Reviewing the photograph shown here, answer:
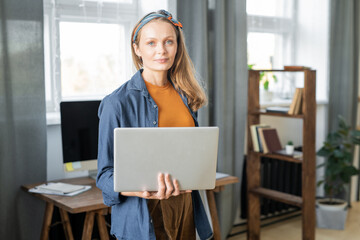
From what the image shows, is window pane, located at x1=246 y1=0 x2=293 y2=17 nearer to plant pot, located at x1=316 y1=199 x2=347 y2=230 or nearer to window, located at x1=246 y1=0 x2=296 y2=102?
window, located at x1=246 y1=0 x2=296 y2=102

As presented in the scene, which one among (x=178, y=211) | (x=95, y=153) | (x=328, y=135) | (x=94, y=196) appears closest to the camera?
(x=178, y=211)

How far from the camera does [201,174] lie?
1307mm

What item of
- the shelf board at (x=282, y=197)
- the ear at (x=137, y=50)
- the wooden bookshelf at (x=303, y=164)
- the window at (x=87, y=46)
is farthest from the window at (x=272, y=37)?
the ear at (x=137, y=50)

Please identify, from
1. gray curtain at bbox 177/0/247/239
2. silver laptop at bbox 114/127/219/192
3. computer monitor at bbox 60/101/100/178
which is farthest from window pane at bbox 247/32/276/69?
silver laptop at bbox 114/127/219/192

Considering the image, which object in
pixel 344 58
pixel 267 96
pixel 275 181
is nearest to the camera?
pixel 275 181

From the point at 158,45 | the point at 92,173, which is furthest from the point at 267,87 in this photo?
the point at 158,45

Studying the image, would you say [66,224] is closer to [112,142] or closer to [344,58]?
[112,142]

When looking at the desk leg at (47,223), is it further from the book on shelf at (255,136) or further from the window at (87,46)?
the book on shelf at (255,136)

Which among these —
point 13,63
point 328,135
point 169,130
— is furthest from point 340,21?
point 169,130

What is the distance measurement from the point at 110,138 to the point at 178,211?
351 mm

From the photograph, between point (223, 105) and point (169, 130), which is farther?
point (223, 105)

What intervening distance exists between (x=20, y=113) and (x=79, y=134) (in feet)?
1.08

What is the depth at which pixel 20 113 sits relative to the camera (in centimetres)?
231

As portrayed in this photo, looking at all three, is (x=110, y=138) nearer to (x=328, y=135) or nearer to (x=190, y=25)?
(x=190, y=25)
